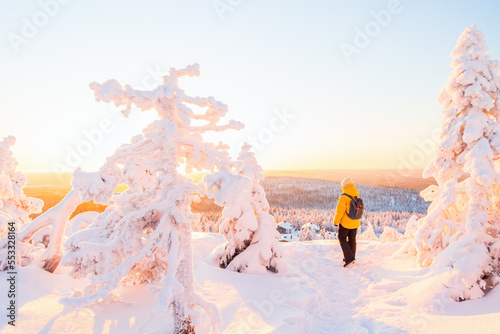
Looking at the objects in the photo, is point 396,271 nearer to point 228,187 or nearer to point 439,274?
point 439,274

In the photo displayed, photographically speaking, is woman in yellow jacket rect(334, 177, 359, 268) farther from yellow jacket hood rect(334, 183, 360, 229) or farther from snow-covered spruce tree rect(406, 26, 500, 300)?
snow-covered spruce tree rect(406, 26, 500, 300)

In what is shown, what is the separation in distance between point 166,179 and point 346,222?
649 centimetres

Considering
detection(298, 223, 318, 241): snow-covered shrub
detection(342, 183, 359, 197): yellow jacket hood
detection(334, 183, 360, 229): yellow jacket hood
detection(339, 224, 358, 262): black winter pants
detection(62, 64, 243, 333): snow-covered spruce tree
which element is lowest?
detection(298, 223, 318, 241): snow-covered shrub

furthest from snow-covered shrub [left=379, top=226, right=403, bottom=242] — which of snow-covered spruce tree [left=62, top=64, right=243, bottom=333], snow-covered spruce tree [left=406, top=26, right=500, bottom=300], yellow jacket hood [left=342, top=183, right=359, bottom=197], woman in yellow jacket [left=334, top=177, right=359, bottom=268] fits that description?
snow-covered spruce tree [left=62, top=64, right=243, bottom=333]

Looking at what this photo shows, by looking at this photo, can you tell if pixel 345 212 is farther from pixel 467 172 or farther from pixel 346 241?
pixel 467 172

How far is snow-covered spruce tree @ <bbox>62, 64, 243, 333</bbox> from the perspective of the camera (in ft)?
13.3

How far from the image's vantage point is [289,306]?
229 inches

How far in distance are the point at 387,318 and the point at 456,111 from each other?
6.32m

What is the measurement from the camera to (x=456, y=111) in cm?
767

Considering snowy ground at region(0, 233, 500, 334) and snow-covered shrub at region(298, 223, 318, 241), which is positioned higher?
snowy ground at region(0, 233, 500, 334)

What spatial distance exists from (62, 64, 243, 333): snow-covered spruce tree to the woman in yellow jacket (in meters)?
5.40

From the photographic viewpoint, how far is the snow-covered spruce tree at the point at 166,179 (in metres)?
4.05

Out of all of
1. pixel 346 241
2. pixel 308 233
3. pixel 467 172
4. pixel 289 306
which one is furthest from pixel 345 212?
pixel 308 233

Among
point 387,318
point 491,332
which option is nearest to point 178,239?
point 387,318
